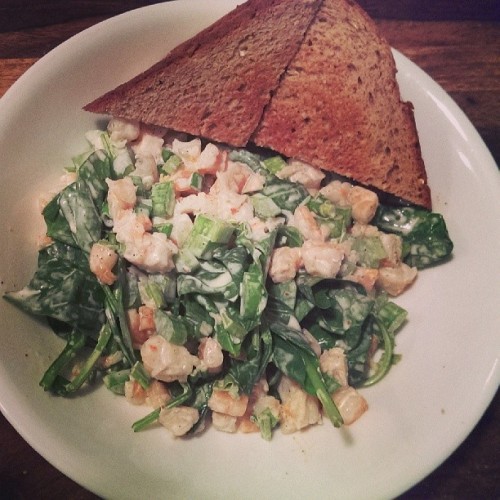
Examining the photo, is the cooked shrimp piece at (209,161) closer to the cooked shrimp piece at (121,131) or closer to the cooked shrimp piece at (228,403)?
the cooked shrimp piece at (121,131)

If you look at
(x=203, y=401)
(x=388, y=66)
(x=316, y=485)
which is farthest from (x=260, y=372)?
(x=388, y=66)

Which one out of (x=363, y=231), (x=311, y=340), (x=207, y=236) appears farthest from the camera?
(x=363, y=231)

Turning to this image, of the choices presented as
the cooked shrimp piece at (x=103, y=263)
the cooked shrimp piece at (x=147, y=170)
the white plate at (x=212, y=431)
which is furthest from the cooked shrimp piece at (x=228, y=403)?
the cooked shrimp piece at (x=147, y=170)

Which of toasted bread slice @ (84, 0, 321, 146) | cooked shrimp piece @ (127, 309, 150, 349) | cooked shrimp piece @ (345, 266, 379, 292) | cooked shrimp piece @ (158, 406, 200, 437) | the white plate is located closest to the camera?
the white plate

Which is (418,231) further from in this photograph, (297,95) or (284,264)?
(297,95)

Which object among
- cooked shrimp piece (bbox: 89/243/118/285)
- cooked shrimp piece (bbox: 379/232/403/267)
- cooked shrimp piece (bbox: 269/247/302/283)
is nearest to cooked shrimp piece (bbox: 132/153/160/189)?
cooked shrimp piece (bbox: 89/243/118/285)

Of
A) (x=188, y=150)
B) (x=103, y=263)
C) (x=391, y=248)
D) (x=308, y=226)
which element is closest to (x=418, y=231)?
(x=391, y=248)

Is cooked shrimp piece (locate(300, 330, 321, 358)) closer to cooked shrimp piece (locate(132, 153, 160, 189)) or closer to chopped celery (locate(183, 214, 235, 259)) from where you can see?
chopped celery (locate(183, 214, 235, 259))
